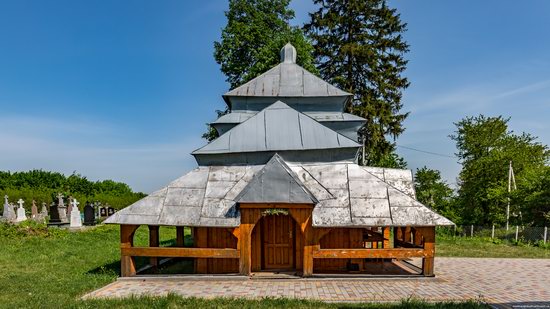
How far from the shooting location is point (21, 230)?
18.6 m

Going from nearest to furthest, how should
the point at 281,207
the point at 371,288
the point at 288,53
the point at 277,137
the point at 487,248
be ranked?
→ the point at 371,288
the point at 281,207
the point at 277,137
the point at 288,53
the point at 487,248

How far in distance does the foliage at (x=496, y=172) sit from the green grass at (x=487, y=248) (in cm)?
498

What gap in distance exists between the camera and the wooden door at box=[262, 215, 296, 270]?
37.3 ft

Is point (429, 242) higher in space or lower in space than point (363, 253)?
higher

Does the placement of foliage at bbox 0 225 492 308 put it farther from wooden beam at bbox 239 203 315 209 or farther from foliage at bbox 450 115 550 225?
foliage at bbox 450 115 550 225

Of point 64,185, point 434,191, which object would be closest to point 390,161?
point 434,191

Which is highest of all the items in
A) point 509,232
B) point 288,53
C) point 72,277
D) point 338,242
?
point 288,53

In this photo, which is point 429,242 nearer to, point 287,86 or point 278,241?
point 278,241

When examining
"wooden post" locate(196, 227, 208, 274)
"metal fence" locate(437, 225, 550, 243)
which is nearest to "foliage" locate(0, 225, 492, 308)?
"wooden post" locate(196, 227, 208, 274)

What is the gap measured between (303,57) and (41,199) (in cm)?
3029

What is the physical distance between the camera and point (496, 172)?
30.0m

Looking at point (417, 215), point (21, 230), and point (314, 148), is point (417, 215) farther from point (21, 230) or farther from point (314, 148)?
point (21, 230)

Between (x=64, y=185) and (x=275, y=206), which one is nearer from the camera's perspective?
(x=275, y=206)

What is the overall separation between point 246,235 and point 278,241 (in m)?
1.47
